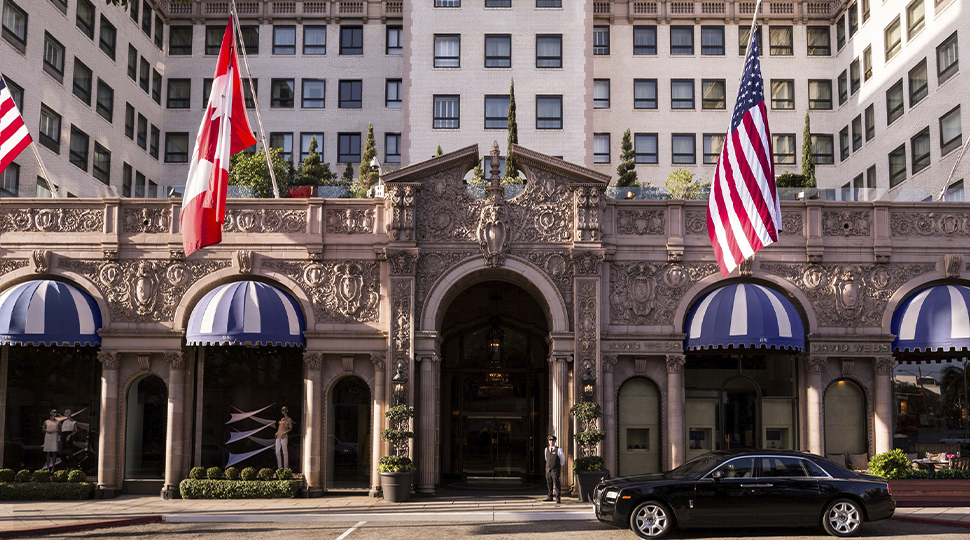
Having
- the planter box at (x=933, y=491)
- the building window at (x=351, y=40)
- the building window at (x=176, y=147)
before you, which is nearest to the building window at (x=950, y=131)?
the planter box at (x=933, y=491)

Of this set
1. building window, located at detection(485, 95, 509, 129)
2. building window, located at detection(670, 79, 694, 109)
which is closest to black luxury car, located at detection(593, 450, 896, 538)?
building window, located at detection(485, 95, 509, 129)

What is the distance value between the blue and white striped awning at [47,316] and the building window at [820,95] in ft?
139

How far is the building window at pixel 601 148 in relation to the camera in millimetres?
51375

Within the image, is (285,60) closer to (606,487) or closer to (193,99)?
(193,99)

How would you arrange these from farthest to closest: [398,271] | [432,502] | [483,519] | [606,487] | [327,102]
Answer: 1. [327,102]
2. [398,271]
3. [432,502]
4. [483,519]
5. [606,487]

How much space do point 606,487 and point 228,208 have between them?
15.3 meters

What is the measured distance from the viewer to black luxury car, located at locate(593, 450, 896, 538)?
18109 millimetres

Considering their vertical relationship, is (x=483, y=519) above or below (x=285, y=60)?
below

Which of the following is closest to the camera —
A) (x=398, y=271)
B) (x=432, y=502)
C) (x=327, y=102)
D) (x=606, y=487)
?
(x=606, y=487)

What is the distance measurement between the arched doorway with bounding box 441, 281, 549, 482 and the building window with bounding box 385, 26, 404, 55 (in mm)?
26621

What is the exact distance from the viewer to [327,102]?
175ft

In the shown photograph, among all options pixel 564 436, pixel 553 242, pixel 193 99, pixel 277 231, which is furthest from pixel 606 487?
pixel 193 99

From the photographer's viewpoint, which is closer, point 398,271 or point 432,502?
point 432,502

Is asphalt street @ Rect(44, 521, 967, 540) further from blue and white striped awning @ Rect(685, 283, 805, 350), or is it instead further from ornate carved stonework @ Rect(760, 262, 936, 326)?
ornate carved stonework @ Rect(760, 262, 936, 326)
